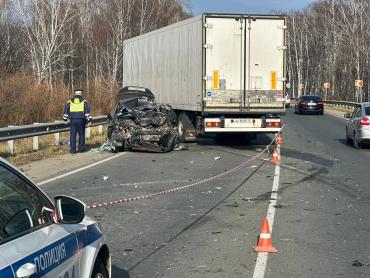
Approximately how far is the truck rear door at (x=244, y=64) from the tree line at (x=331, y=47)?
174 ft

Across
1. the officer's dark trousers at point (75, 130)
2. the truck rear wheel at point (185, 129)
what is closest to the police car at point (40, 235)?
the officer's dark trousers at point (75, 130)

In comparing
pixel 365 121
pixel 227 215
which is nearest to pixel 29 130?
pixel 227 215

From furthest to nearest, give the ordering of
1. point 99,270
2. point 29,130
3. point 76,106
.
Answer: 1. point 76,106
2. point 29,130
3. point 99,270

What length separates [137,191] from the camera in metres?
10.8

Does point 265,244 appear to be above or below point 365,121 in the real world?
below

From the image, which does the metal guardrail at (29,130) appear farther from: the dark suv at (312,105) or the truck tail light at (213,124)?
the dark suv at (312,105)

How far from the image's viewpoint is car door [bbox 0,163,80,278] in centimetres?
286

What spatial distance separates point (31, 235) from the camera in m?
3.15

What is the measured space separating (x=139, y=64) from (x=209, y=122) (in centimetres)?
957

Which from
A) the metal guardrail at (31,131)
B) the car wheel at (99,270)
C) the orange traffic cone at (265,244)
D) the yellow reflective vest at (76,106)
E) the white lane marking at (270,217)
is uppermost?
the yellow reflective vest at (76,106)

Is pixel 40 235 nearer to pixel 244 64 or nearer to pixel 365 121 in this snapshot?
pixel 244 64

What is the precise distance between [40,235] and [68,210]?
399mm

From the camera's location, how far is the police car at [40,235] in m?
2.87

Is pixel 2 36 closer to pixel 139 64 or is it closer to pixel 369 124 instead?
pixel 139 64
